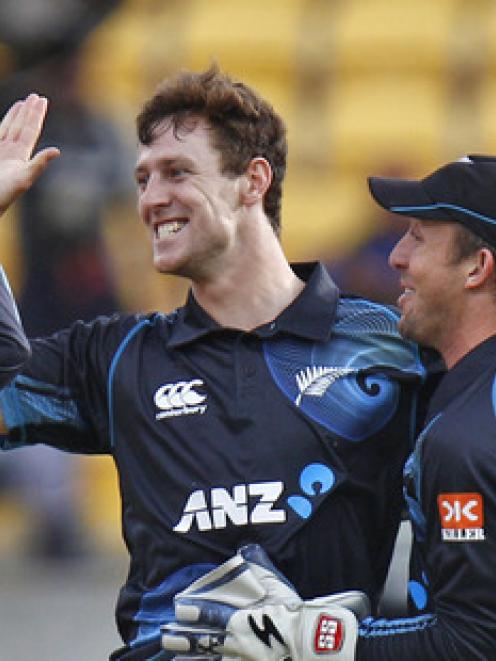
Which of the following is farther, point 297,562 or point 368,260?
point 368,260

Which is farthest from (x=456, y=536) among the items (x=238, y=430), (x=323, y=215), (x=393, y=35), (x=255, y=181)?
(x=393, y=35)

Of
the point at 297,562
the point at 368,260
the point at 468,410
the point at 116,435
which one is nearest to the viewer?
the point at 468,410

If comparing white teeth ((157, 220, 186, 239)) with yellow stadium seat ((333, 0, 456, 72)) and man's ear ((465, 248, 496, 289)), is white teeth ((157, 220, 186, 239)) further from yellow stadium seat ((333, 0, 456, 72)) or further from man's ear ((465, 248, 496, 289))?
yellow stadium seat ((333, 0, 456, 72))

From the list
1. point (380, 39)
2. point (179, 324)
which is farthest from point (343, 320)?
point (380, 39)

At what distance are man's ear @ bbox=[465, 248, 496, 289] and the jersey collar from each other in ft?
1.45

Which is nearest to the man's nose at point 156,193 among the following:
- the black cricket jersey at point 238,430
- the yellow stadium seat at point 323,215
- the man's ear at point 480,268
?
the black cricket jersey at point 238,430

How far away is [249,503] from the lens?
310 centimetres

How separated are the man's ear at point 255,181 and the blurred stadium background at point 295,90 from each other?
Answer: 3.25 metres

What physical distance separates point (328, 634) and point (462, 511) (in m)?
0.31

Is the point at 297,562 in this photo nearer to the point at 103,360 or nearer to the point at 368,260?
the point at 103,360

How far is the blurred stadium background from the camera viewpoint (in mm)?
6941

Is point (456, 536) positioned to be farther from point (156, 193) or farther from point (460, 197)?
point (156, 193)

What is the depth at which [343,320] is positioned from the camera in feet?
11.0

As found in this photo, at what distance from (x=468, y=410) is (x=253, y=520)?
52cm
